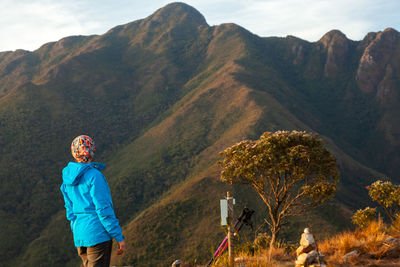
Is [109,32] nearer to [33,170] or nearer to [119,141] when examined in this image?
[119,141]

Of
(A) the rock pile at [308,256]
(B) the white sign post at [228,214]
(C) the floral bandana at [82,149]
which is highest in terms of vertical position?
(C) the floral bandana at [82,149]

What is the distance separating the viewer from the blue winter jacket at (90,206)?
13.2ft

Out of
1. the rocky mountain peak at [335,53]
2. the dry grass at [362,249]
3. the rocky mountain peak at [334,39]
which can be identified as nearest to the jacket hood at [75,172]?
A: the dry grass at [362,249]

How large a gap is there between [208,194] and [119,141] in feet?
142

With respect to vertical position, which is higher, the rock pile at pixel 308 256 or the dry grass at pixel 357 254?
the rock pile at pixel 308 256

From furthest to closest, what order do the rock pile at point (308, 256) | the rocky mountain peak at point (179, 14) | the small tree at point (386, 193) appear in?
the rocky mountain peak at point (179, 14) < the small tree at point (386, 193) < the rock pile at point (308, 256)

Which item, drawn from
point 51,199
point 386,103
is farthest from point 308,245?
point 386,103

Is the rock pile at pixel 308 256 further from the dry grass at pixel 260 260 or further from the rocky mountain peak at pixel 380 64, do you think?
the rocky mountain peak at pixel 380 64

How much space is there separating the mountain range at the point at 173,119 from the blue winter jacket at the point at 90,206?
2039 centimetres

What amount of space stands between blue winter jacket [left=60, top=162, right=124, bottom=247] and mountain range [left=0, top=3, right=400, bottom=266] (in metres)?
20.4

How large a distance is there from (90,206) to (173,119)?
212 feet

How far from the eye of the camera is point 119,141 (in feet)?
246

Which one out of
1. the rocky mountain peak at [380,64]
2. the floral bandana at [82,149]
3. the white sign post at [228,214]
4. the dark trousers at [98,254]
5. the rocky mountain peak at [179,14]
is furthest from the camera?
the rocky mountain peak at [179,14]

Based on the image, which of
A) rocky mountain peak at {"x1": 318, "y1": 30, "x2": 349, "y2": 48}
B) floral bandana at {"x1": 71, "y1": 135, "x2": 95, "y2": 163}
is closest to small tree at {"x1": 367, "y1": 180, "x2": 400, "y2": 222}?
floral bandana at {"x1": 71, "y1": 135, "x2": 95, "y2": 163}
